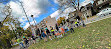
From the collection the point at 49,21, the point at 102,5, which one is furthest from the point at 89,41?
the point at 102,5

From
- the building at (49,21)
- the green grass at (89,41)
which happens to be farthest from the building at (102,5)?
the green grass at (89,41)

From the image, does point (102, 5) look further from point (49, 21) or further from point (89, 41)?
point (89, 41)

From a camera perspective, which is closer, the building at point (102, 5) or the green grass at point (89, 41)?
the green grass at point (89, 41)

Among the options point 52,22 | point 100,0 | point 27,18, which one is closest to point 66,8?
point 52,22

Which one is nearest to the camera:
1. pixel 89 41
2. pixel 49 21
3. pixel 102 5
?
pixel 89 41

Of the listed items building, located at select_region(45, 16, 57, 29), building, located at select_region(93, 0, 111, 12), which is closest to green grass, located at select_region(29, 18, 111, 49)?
building, located at select_region(45, 16, 57, 29)

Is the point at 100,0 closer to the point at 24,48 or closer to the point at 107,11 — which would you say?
the point at 107,11

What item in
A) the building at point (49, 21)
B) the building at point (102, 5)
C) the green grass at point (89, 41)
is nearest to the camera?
the green grass at point (89, 41)

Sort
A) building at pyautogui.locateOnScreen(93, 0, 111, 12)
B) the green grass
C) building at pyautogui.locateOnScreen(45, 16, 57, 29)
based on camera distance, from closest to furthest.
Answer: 1. the green grass
2. building at pyautogui.locateOnScreen(45, 16, 57, 29)
3. building at pyautogui.locateOnScreen(93, 0, 111, 12)

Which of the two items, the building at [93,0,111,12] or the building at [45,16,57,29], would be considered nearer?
the building at [45,16,57,29]

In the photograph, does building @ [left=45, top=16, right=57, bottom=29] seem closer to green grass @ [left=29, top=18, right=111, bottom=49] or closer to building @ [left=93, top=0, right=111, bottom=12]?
green grass @ [left=29, top=18, right=111, bottom=49]

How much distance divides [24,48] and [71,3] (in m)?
13.0

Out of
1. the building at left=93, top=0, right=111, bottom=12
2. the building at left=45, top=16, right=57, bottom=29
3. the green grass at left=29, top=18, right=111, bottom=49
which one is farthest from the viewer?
the building at left=93, top=0, right=111, bottom=12

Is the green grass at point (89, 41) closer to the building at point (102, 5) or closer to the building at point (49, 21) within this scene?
the building at point (49, 21)
